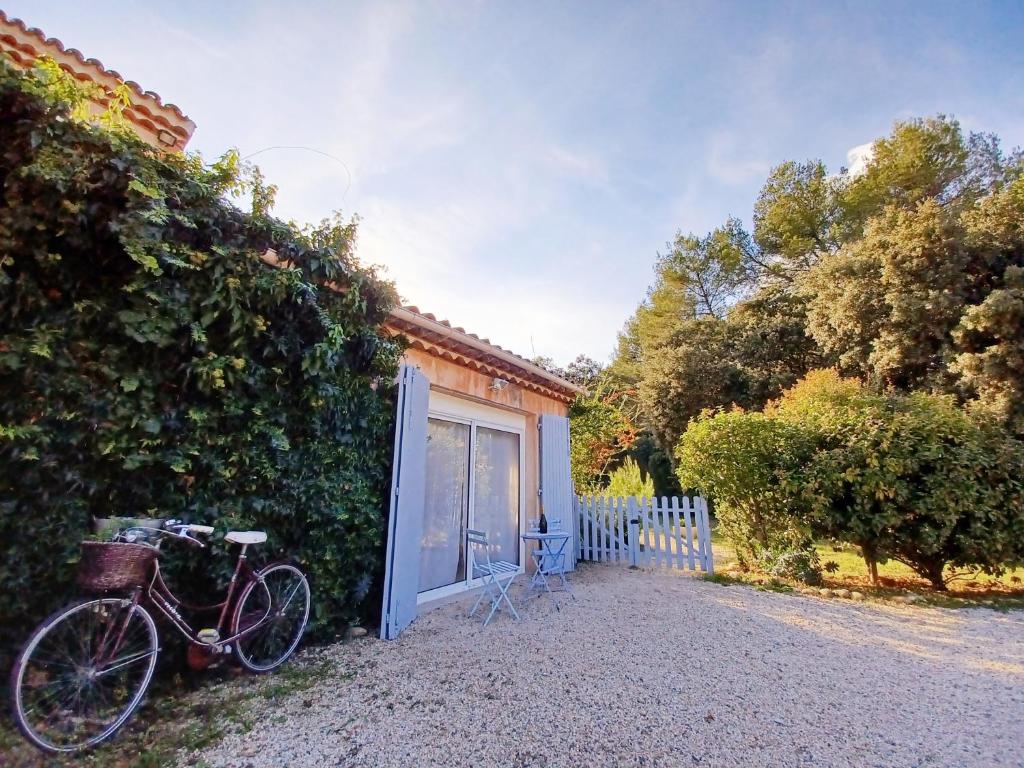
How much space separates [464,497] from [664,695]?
2.97m

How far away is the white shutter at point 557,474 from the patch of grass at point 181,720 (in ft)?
12.2

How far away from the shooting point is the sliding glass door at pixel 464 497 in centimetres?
476

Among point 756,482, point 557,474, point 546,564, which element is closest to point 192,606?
point 546,564

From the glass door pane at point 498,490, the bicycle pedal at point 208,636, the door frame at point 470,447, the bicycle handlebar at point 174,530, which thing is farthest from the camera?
the glass door pane at point 498,490

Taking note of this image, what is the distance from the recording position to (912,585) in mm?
5551

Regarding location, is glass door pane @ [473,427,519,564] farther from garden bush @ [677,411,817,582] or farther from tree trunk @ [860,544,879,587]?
tree trunk @ [860,544,879,587]

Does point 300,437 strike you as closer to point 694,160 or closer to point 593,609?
point 593,609

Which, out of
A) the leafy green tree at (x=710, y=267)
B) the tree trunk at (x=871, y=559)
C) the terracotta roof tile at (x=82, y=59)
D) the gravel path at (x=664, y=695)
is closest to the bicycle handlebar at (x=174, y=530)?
→ the gravel path at (x=664, y=695)

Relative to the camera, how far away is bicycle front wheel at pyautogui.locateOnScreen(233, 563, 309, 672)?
286 cm

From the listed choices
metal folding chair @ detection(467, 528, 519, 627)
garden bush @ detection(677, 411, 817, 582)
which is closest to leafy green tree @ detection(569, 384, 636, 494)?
garden bush @ detection(677, 411, 817, 582)

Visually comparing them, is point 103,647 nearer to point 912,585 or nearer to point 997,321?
point 912,585

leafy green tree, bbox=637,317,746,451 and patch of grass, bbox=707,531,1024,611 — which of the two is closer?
patch of grass, bbox=707,531,1024,611

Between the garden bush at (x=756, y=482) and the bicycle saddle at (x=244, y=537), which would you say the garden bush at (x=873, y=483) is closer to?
the garden bush at (x=756, y=482)

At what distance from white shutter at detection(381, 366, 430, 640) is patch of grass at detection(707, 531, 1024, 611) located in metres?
4.21
